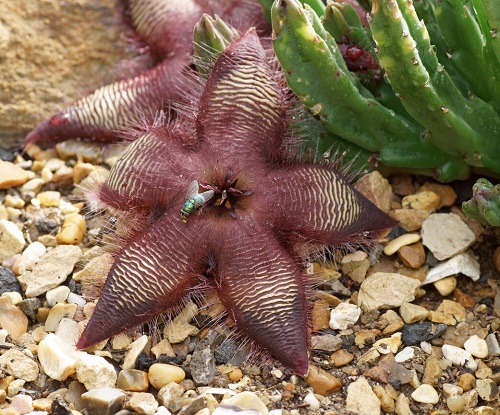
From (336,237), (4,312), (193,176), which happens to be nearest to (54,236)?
(4,312)

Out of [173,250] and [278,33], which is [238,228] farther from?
[278,33]

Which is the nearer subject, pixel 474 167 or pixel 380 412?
pixel 380 412

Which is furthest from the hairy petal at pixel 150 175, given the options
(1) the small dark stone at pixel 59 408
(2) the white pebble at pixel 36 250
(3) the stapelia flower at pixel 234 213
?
(1) the small dark stone at pixel 59 408

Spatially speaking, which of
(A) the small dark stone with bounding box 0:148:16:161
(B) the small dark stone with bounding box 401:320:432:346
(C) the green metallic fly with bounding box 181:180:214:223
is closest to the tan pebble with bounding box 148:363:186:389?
(C) the green metallic fly with bounding box 181:180:214:223

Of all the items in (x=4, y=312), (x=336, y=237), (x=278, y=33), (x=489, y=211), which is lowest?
(x=4, y=312)

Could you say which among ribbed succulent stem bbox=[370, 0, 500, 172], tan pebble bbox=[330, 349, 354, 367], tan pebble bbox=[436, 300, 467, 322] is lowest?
tan pebble bbox=[330, 349, 354, 367]

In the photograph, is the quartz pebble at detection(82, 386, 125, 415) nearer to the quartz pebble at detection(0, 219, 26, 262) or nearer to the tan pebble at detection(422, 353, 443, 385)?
the quartz pebble at detection(0, 219, 26, 262)
